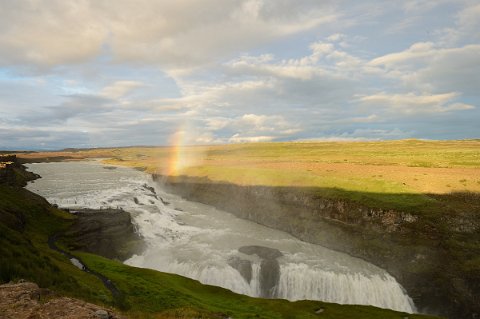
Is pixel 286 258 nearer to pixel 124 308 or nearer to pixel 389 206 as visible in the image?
pixel 389 206

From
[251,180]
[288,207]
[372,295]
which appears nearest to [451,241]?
[372,295]

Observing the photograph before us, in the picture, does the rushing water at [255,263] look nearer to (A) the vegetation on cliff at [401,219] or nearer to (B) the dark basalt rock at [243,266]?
(B) the dark basalt rock at [243,266]

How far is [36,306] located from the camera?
1717 centimetres

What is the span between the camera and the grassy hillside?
2320cm

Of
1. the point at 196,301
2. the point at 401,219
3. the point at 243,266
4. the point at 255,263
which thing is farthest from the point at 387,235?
the point at 196,301

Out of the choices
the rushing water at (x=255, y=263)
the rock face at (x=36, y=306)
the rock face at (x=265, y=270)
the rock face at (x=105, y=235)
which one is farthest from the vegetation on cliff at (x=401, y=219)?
the rock face at (x=36, y=306)

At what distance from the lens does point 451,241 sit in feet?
160

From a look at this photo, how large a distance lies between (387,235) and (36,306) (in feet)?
172

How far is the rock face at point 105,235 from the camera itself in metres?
53.2

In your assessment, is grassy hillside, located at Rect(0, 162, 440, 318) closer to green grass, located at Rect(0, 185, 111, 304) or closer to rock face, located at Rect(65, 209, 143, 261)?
green grass, located at Rect(0, 185, 111, 304)

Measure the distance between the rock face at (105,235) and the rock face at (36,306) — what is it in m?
34.1

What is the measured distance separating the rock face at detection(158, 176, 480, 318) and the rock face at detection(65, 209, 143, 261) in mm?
21428

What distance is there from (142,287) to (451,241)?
44469mm

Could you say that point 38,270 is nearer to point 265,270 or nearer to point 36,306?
point 36,306
